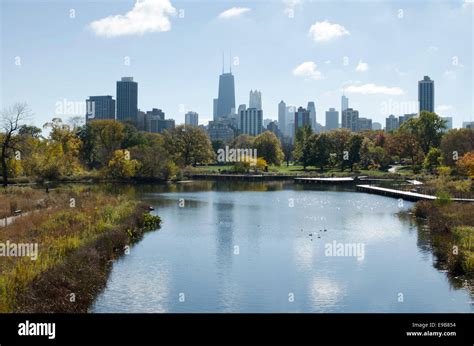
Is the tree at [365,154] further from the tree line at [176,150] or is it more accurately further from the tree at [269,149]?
the tree at [269,149]

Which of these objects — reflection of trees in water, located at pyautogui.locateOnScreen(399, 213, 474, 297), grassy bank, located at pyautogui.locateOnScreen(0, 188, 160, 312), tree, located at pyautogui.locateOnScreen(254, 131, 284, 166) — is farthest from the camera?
tree, located at pyautogui.locateOnScreen(254, 131, 284, 166)

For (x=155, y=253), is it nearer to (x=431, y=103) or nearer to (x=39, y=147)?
(x=39, y=147)

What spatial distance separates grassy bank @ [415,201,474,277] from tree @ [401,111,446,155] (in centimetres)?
5804

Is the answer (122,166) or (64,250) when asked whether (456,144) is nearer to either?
(122,166)

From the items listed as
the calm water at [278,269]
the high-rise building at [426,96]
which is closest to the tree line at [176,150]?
the calm water at [278,269]

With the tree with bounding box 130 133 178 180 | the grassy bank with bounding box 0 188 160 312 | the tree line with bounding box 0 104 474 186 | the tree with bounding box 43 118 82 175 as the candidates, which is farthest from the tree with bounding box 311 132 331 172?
the grassy bank with bounding box 0 188 160 312

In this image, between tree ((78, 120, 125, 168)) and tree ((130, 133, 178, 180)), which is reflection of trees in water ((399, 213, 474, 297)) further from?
tree ((78, 120, 125, 168))

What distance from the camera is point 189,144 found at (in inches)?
4040

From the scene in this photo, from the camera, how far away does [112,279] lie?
21562 mm

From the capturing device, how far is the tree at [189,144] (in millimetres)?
101812

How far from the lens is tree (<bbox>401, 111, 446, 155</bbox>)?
9669cm

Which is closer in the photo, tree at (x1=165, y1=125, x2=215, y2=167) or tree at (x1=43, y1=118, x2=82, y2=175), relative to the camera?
tree at (x1=43, y1=118, x2=82, y2=175)

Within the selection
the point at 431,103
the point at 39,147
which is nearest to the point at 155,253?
the point at 39,147
